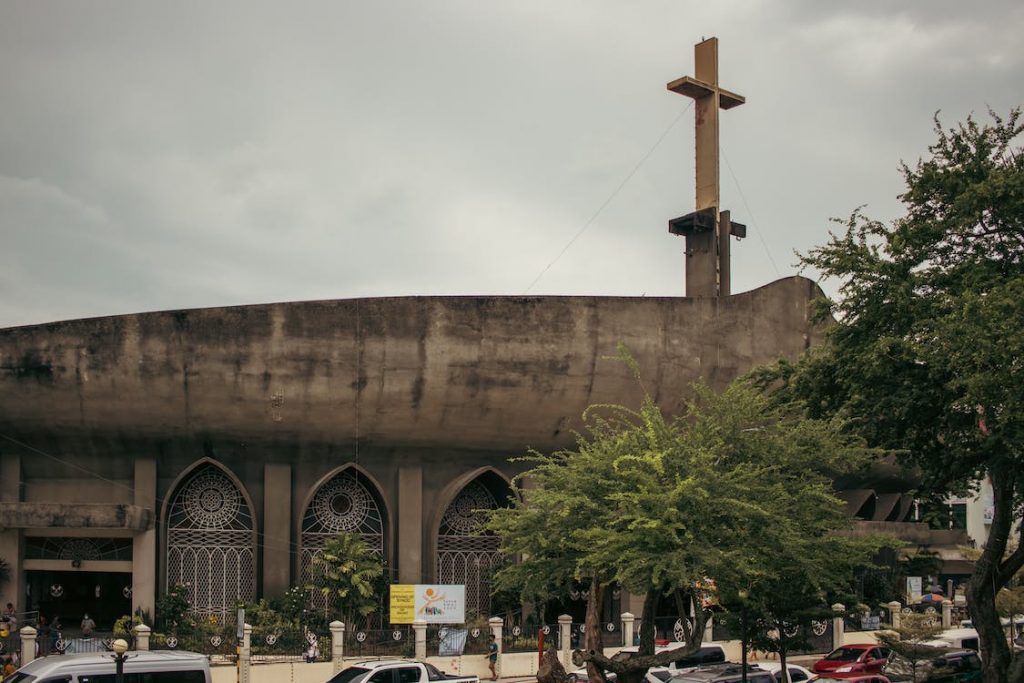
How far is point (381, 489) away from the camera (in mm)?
40438

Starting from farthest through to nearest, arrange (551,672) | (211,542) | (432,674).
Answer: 1. (211,542)
2. (432,674)
3. (551,672)

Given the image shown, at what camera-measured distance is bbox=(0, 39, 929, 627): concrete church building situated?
36.3 metres

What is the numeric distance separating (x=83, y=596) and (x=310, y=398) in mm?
12430

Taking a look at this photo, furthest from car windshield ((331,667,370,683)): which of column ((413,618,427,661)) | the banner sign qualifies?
the banner sign

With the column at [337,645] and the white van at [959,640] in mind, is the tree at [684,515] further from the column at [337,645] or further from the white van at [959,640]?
the white van at [959,640]

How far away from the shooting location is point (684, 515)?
23734 mm

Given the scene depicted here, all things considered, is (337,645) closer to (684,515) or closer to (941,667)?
(684,515)

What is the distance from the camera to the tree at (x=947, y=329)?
26312 mm

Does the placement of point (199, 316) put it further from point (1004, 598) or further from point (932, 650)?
point (1004, 598)

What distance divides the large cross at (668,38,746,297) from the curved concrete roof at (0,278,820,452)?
7.77 meters

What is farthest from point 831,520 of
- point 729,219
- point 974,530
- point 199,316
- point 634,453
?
point 974,530

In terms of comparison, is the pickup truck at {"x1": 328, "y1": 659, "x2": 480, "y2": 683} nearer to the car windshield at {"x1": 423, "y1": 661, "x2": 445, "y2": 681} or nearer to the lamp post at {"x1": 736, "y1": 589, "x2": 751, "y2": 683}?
the car windshield at {"x1": 423, "y1": 661, "x2": 445, "y2": 681}

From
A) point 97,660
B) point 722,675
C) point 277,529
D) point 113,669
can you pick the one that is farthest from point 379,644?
point 97,660

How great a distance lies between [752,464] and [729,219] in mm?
23564
